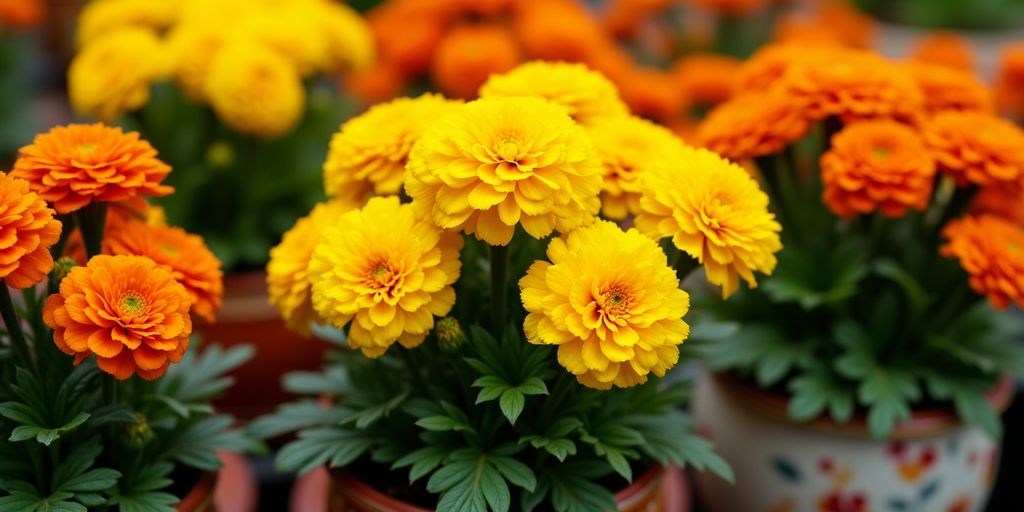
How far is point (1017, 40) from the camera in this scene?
2.69m

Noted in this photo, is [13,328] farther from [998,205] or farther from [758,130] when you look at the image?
[998,205]

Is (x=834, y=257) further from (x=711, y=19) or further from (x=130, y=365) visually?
(x=711, y=19)

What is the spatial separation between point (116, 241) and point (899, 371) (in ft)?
3.00

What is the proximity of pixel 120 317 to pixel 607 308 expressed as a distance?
15.7 inches

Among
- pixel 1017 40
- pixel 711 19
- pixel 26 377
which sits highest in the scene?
pixel 26 377

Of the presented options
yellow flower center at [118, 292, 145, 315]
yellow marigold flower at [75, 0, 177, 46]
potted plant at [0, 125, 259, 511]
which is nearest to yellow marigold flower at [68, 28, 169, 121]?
yellow marigold flower at [75, 0, 177, 46]

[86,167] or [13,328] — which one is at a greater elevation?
[86,167]

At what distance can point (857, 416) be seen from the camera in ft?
4.14

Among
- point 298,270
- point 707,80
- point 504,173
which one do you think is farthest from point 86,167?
point 707,80

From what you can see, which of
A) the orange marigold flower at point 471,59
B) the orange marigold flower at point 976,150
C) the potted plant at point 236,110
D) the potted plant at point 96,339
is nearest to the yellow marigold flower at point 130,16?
the potted plant at point 236,110

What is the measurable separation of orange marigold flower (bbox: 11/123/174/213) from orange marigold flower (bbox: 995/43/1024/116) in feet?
4.91

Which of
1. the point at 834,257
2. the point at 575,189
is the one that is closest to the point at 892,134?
the point at 834,257

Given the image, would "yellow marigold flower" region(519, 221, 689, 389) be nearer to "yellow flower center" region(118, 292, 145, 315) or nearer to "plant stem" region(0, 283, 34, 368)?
"yellow flower center" region(118, 292, 145, 315)

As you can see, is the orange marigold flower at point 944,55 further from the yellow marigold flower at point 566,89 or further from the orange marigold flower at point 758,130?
the yellow marigold flower at point 566,89
